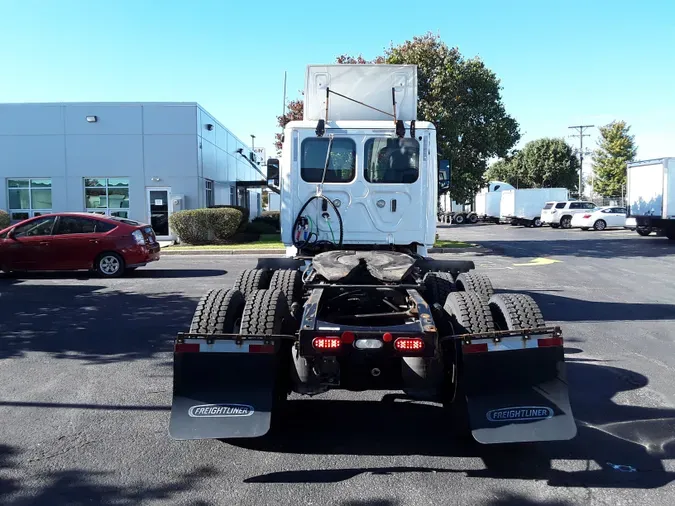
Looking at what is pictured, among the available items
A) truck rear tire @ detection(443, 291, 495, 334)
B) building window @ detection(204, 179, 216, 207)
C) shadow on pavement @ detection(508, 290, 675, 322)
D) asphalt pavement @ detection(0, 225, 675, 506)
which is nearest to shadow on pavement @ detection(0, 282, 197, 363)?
asphalt pavement @ detection(0, 225, 675, 506)

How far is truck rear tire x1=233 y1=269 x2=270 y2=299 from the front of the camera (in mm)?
6996

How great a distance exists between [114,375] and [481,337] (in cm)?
388

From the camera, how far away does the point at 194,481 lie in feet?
13.0

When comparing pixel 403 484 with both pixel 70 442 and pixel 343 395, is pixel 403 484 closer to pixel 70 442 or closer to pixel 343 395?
pixel 343 395

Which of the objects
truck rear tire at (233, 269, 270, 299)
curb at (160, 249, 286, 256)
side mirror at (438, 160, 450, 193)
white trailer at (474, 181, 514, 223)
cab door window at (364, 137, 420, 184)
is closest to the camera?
truck rear tire at (233, 269, 270, 299)

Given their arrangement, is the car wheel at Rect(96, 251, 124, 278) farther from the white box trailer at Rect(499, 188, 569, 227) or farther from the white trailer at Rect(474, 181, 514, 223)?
the white trailer at Rect(474, 181, 514, 223)

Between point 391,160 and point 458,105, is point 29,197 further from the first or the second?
point 391,160

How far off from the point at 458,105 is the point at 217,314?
19.0m

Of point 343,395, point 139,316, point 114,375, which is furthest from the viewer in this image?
point 139,316

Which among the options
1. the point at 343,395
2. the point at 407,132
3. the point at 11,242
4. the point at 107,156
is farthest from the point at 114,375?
the point at 107,156

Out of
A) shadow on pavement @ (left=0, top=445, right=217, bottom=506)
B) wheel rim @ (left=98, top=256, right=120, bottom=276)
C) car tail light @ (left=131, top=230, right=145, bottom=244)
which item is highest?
car tail light @ (left=131, top=230, right=145, bottom=244)

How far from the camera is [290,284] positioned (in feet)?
21.0

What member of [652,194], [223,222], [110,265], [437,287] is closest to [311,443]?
[437,287]

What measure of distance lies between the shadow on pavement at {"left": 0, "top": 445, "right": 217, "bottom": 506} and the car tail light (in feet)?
34.7
